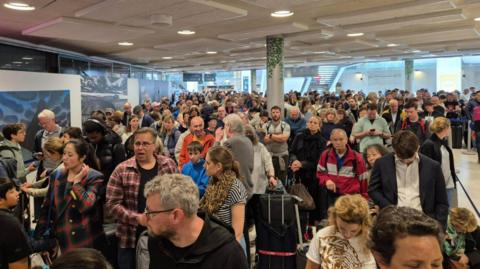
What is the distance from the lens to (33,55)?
10664mm

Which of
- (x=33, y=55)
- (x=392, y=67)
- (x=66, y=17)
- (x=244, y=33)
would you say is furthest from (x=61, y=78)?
(x=392, y=67)

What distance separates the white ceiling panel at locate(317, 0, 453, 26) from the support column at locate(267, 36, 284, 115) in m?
2.62

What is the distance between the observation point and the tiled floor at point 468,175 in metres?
6.46

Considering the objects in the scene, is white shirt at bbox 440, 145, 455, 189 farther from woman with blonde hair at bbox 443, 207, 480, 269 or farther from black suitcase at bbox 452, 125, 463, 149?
black suitcase at bbox 452, 125, 463, 149

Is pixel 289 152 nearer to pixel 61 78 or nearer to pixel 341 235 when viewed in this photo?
pixel 341 235

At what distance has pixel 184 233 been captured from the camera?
5.69 ft

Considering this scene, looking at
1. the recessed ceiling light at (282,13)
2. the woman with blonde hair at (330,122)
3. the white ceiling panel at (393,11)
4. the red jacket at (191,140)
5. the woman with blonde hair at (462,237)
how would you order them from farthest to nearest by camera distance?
1. the woman with blonde hair at (330,122)
2. the recessed ceiling light at (282,13)
3. the white ceiling panel at (393,11)
4. the red jacket at (191,140)
5. the woman with blonde hair at (462,237)

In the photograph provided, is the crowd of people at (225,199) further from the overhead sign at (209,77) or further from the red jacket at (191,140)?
the overhead sign at (209,77)

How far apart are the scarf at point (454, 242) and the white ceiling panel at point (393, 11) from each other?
11.0 ft

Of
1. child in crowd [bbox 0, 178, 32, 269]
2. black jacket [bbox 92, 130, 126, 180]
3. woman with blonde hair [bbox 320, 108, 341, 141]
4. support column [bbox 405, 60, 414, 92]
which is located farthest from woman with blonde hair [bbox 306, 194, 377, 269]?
support column [bbox 405, 60, 414, 92]

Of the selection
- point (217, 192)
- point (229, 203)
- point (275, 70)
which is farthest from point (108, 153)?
point (275, 70)

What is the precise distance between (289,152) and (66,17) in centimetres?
390

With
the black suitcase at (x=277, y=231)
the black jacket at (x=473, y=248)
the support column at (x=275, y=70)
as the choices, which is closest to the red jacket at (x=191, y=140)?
the black suitcase at (x=277, y=231)

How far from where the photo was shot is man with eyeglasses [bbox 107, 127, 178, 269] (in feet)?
9.32
